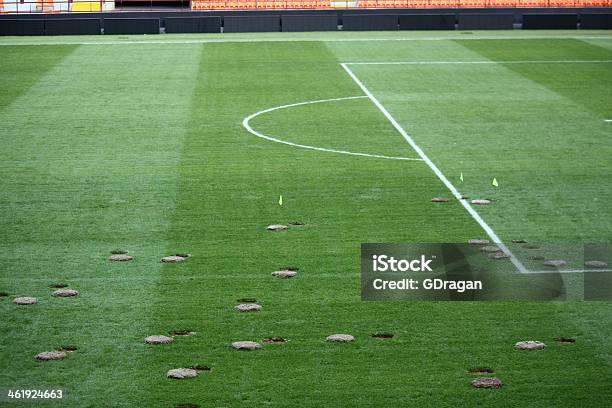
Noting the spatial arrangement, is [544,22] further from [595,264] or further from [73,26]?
[595,264]

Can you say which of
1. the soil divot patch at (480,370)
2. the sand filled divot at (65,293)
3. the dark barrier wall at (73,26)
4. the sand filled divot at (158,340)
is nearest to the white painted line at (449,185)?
the soil divot patch at (480,370)

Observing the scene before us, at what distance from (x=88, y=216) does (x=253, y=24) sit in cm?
3029

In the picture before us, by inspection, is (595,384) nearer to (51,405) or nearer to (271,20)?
(51,405)

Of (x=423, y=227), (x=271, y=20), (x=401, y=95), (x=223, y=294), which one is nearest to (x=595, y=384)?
(x=223, y=294)

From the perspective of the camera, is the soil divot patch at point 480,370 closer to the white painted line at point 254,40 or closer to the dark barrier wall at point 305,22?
the white painted line at point 254,40

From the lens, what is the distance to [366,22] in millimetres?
48156

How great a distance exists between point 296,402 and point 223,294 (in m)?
3.57

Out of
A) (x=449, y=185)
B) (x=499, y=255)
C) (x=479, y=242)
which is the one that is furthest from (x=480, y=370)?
(x=449, y=185)

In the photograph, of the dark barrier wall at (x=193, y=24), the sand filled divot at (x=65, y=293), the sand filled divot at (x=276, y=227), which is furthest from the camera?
the dark barrier wall at (x=193, y=24)

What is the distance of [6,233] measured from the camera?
57.6 ft

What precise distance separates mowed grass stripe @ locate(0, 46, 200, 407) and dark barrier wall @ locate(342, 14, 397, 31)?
48.4 feet

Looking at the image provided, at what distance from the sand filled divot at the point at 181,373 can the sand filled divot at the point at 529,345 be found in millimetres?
3571

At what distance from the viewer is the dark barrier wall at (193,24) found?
47.4m

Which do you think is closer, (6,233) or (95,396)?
(95,396)
